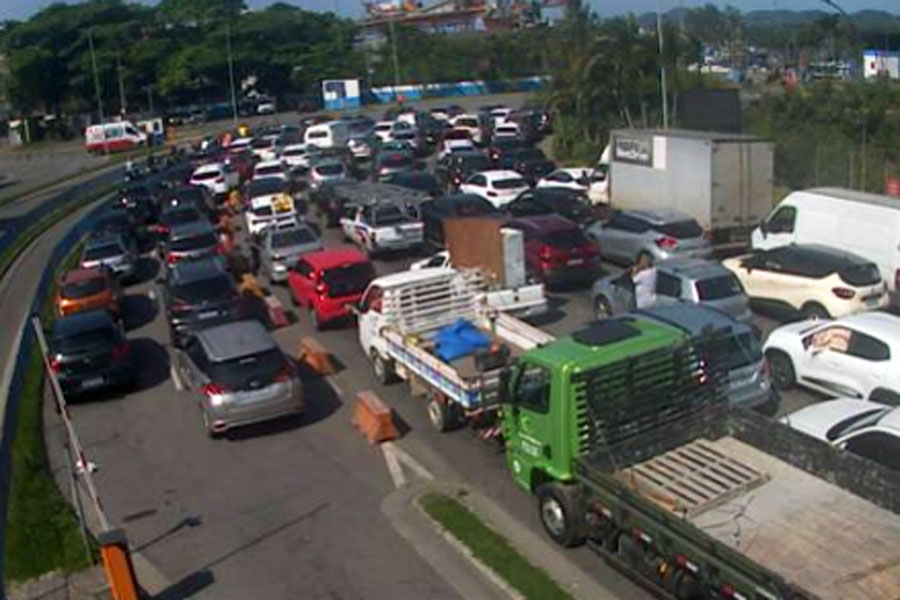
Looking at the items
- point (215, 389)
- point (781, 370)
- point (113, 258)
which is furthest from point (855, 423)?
point (113, 258)

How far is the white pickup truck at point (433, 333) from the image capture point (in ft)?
51.7

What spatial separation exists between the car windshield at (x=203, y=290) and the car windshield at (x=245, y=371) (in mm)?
5797

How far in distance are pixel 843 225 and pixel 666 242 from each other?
4.07 meters

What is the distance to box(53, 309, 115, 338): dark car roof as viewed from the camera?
20578 millimetres

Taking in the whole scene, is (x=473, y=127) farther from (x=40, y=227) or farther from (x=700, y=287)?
(x=700, y=287)

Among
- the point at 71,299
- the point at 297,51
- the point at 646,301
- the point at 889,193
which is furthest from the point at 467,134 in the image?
the point at 297,51

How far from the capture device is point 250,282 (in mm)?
26891

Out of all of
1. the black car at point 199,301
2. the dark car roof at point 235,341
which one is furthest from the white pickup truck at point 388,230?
the dark car roof at point 235,341

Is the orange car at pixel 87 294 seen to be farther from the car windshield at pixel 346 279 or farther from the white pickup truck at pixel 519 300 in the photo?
the white pickup truck at pixel 519 300

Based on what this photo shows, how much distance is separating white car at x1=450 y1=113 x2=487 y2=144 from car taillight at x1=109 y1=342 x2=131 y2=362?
3401 cm

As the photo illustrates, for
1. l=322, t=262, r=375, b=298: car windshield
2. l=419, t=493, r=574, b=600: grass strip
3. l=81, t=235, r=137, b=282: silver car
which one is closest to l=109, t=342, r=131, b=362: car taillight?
l=322, t=262, r=375, b=298: car windshield

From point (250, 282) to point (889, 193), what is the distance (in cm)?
1768

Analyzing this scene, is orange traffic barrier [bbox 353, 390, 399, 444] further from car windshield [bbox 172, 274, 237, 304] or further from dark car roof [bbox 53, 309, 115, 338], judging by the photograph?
car windshield [bbox 172, 274, 237, 304]

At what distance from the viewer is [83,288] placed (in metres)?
25.6
